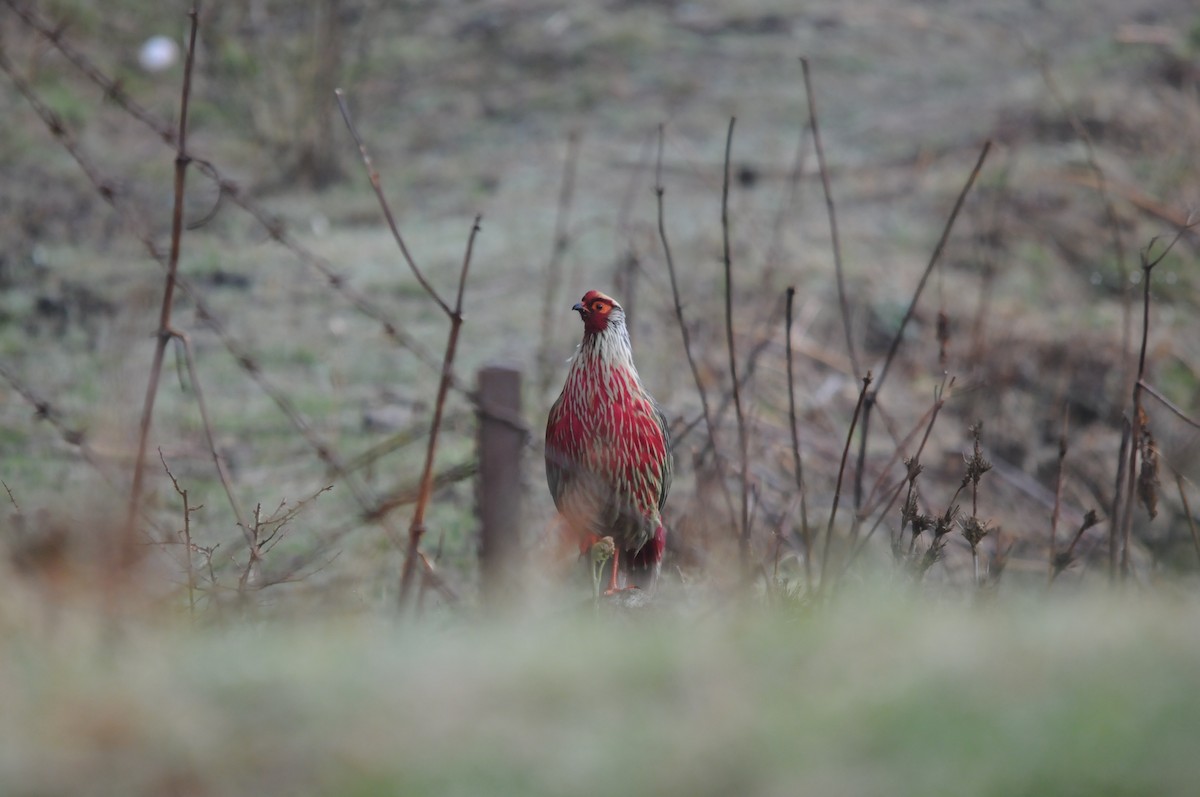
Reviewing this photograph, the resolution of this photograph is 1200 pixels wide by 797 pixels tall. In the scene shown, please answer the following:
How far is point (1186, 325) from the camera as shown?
8.48 metres

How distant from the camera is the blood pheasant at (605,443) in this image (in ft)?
12.1

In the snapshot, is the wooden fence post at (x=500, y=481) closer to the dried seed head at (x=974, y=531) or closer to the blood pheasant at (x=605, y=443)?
the blood pheasant at (x=605, y=443)

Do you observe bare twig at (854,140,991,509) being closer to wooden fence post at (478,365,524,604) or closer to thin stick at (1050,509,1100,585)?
thin stick at (1050,509,1100,585)

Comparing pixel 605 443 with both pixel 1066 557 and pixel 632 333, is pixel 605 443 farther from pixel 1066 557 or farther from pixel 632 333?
pixel 632 333

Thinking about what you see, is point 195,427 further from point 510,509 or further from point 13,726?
point 13,726

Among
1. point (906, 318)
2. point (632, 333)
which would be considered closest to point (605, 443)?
point (906, 318)

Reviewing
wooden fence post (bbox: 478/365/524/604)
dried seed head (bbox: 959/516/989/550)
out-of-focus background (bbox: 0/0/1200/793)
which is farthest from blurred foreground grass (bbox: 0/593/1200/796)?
dried seed head (bbox: 959/516/989/550)

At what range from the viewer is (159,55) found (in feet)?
39.3

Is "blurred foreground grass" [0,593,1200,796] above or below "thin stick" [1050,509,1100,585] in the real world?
below

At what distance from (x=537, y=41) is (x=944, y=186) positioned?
14.5 ft

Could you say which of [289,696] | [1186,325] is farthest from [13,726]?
[1186,325]

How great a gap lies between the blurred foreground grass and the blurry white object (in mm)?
10387

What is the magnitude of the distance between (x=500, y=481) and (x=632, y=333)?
3.81 m

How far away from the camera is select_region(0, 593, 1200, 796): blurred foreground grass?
2055 millimetres
